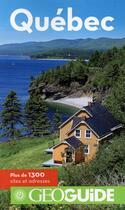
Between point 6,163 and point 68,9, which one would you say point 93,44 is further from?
point 6,163

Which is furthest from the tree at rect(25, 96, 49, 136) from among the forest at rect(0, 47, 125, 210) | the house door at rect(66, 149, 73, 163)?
the house door at rect(66, 149, 73, 163)

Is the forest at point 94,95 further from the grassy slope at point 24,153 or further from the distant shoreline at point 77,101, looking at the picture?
the grassy slope at point 24,153

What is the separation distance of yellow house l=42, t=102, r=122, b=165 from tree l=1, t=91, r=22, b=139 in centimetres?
45

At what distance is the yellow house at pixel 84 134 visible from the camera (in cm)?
713

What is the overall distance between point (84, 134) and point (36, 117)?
676mm

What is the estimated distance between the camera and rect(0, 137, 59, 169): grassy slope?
6812mm

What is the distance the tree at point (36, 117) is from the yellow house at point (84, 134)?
0.98 feet

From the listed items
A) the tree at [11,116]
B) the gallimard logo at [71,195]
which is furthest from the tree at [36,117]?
the gallimard logo at [71,195]

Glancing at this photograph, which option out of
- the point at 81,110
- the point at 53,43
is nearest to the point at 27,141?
the point at 81,110

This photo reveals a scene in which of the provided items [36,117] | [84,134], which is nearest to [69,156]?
[84,134]

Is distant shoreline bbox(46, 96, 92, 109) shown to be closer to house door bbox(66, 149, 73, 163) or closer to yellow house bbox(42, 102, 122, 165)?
yellow house bbox(42, 102, 122, 165)

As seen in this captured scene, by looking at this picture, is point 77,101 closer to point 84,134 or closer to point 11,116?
point 84,134

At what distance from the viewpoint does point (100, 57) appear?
7414 mm

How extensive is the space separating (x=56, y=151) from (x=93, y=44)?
108 centimetres
